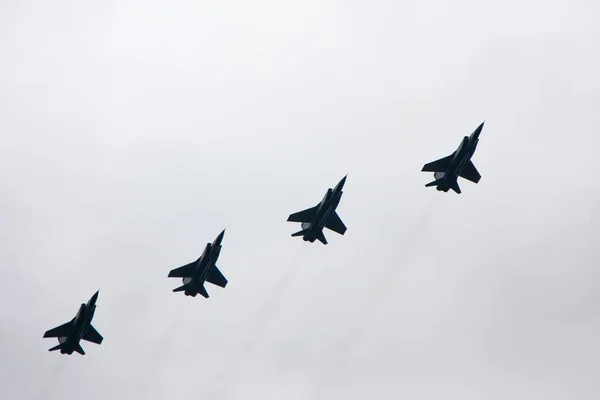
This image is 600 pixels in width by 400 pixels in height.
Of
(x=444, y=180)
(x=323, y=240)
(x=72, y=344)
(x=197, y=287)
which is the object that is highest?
(x=444, y=180)

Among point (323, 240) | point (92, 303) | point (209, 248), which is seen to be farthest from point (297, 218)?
point (92, 303)

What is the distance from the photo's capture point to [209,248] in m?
117

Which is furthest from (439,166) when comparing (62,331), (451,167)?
(62,331)

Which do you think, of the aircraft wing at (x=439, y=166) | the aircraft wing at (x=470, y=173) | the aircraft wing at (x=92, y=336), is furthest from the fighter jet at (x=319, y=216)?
the aircraft wing at (x=92, y=336)

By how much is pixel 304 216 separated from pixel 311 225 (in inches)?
75.6

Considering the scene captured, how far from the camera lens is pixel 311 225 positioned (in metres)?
117

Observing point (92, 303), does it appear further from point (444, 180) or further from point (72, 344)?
point (444, 180)

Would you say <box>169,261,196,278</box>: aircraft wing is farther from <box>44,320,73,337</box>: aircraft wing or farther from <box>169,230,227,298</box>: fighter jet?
<box>44,320,73,337</box>: aircraft wing

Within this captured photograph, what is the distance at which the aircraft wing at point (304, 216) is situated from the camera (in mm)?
117625

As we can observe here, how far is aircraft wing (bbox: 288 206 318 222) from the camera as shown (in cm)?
11762

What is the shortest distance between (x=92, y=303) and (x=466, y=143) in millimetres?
53253

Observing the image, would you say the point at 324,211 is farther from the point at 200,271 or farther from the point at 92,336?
the point at 92,336

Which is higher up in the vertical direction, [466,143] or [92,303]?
[466,143]

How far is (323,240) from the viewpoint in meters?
119
